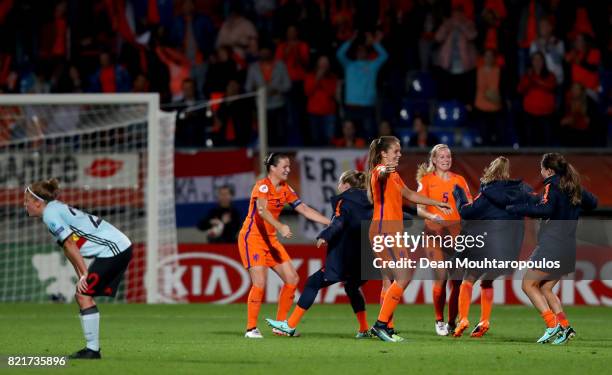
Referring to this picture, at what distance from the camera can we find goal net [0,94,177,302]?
18.2 metres

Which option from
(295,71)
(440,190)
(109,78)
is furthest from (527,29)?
(440,190)

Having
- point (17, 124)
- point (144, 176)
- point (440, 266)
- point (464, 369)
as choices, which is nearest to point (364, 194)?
point (440, 266)

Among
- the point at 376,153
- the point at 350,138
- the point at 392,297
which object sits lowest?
the point at 392,297

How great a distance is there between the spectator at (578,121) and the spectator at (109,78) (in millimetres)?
7027

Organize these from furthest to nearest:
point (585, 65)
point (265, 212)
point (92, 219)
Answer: point (585, 65), point (265, 212), point (92, 219)

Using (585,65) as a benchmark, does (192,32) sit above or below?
above

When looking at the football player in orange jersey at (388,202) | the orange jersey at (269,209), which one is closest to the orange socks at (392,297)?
the football player in orange jersey at (388,202)

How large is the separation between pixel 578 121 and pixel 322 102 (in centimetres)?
400

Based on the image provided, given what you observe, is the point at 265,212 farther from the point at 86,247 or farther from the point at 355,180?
the point at 86,247

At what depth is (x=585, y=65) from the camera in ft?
68.1

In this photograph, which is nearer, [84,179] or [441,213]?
[441,213]

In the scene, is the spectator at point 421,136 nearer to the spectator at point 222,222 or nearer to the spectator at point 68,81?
the spectator at point 222,222

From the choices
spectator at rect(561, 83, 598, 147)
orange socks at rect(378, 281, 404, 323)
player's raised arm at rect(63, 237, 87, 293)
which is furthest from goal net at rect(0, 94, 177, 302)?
player's raised arm at rect(63, 237, 87, 293)

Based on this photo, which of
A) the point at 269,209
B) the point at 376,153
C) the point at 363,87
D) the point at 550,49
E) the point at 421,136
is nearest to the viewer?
the point at 376,153
